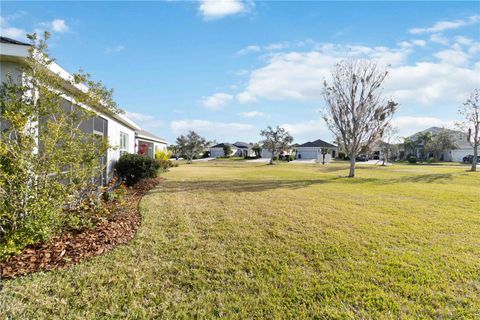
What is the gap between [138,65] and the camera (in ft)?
40.9

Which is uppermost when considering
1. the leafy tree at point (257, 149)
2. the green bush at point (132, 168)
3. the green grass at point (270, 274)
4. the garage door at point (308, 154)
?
the leafy tree at point (257, 149)

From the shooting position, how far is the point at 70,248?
3979mm

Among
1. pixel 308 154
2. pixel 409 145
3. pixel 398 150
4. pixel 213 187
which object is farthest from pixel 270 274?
pixel 409 145

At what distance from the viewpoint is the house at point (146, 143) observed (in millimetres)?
19663

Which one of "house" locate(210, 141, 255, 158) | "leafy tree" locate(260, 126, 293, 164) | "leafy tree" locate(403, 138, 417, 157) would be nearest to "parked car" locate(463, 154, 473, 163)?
"leafy tree" locate(403, 138, 417, 157)

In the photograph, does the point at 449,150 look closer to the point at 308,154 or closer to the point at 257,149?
the point at 308,154

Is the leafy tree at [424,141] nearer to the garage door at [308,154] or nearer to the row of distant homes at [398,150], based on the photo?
the row of distant homes at [398,150]

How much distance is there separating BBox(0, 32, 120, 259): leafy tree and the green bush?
21.7 feet

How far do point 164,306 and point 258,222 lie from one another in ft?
11.1

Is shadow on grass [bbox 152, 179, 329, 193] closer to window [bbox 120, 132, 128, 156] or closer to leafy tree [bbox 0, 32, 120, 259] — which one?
window [bbox 120, 132, 128, 156]

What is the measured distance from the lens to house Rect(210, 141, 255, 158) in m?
61.0

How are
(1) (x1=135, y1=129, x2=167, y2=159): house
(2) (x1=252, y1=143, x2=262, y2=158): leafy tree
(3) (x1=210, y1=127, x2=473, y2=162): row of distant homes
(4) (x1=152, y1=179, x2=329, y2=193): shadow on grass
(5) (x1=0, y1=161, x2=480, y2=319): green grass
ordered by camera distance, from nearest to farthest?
(5) (x1=0, y1=161, x2=480, y2=319): green grass
(4) (x1=152, y1=179, x2=329, y2=193): shadow on grass
(1) (x1=135, y1=129, x2=167, y2=159): house
(3) (x1=210, y1=127, x2=473, y2=162): row of distant homes
(2) (x1=252, y1=143, x2=262, y2=158): leafy tree

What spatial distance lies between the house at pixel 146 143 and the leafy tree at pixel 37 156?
545 inches

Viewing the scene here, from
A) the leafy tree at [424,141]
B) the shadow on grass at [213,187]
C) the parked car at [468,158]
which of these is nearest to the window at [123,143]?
the shadow on grass at [213,187]
